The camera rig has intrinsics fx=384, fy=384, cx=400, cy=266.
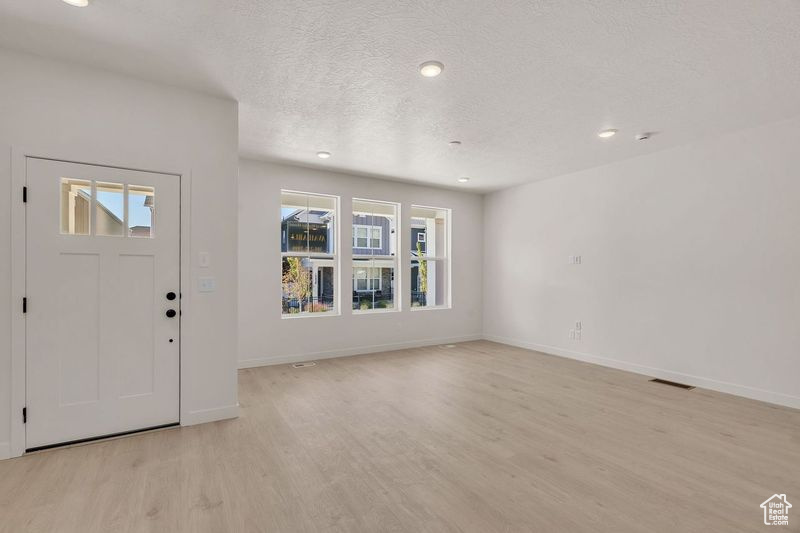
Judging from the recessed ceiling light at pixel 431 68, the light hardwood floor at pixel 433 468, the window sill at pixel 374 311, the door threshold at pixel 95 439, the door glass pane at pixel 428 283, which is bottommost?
the light hardwood floor at pixel 433 468

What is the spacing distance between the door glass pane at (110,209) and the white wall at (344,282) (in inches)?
80.9

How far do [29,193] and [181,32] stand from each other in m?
1.58

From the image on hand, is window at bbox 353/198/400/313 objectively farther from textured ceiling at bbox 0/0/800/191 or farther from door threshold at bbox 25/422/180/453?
door threshold at bbox 25/422/180/453

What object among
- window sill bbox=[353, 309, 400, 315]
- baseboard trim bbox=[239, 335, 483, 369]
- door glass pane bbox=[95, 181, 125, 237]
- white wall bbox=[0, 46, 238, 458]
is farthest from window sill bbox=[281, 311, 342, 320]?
door glass pane bbox=[95, 181, 125, 237]

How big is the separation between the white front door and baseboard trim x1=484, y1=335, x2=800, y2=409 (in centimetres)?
505

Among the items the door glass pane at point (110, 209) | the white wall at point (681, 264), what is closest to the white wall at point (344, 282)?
the white wall at point (681, 264)

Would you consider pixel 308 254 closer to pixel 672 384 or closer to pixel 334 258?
pixel 334 258

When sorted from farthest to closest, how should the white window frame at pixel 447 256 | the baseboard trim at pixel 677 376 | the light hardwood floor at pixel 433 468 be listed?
1. the white window frame at pixel 447 256
2. the baseboard trim at pixel 677 376
3. the light hardwood floor at pixel 433 468

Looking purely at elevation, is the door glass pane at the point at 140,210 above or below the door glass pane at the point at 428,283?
above

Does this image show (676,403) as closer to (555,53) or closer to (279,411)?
(555,53)

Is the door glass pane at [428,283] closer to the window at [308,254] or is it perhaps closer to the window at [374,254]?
the window at [374,254]

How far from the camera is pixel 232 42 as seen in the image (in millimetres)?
2510

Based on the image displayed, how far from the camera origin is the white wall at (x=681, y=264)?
379 centimetres

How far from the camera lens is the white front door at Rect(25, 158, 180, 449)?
107 inches
